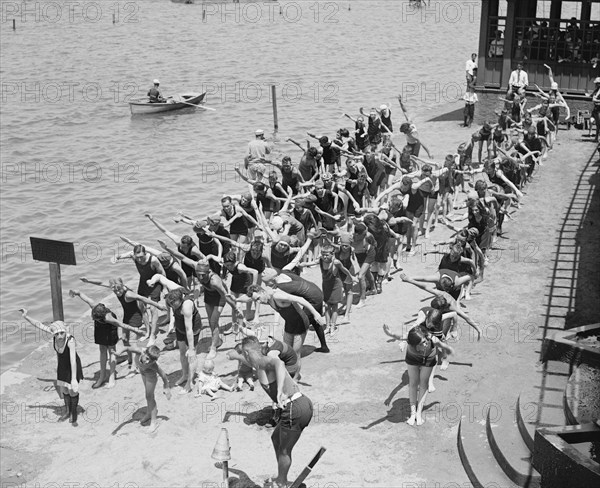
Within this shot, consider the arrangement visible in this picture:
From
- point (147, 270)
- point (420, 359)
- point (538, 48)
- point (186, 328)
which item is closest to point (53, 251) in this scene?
point (147, 270)

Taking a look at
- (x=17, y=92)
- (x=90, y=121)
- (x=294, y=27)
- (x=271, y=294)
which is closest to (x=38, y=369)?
(x=271, y=294)

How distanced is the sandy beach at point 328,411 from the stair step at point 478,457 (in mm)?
119

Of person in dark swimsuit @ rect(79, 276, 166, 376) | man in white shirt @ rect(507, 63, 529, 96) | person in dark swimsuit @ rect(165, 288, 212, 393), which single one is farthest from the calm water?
person in dark swimsuit @ rect(165, 288, 212, 393)

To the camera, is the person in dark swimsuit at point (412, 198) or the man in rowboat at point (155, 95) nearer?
the person in dark swimsuit at point (412, 198)

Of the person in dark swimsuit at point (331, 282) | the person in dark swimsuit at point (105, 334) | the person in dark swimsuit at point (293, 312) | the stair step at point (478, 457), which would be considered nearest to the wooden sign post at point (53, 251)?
the person in dark swimsuit at point (105, 334)

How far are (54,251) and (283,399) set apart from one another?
21.8 feet

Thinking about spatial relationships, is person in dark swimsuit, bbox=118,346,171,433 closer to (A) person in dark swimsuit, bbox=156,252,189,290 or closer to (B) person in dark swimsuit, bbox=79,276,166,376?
(B) person in dark swimsuit, bbox=79,276,166,376

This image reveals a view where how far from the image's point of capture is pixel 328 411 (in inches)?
468

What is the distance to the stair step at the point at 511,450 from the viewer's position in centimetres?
995

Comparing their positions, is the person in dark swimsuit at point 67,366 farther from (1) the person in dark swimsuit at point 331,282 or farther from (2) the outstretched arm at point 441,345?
(2) the outstretched arm at point 441,345

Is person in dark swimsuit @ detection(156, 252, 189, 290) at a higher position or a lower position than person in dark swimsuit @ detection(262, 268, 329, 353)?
lower

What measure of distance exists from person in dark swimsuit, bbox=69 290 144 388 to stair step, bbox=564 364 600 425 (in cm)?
630

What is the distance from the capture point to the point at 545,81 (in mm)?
29953

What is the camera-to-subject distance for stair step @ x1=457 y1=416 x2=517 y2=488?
Result: 33.4 feet
